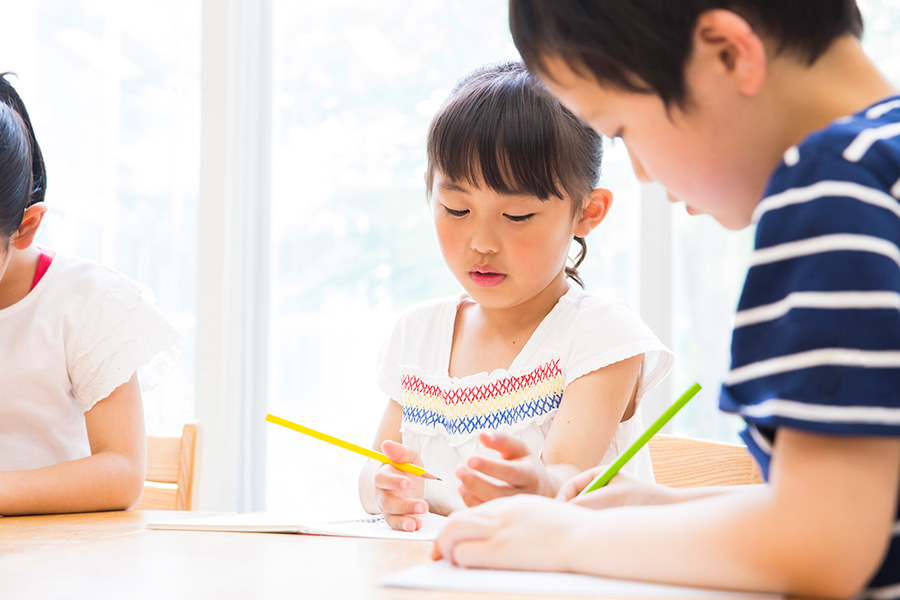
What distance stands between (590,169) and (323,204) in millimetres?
1164

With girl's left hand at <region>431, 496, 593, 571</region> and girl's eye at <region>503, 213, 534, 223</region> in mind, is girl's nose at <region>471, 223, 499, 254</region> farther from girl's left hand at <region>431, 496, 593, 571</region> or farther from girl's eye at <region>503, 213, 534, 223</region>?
girl's left hand at <region>431, 496, 593, 571</region>

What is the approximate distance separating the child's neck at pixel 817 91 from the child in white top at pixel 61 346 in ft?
2.88

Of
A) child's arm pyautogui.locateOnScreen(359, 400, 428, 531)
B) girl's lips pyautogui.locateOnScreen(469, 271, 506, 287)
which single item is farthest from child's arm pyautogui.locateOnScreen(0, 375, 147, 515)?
girl's lips pyautogui.locateOnScreen(469, 271, 506, 287)

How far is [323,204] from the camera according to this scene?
82.9 inches

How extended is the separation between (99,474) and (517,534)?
70cm

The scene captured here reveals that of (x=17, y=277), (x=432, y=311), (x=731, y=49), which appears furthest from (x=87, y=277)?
(x=731, y=49)

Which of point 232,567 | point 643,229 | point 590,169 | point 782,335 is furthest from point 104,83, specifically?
point 782,335

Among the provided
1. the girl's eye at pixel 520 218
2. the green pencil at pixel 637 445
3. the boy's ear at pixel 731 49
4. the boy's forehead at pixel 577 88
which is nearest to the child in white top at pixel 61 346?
the girl's eye at pixel 520 218

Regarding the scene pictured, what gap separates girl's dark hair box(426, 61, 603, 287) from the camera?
99 cm

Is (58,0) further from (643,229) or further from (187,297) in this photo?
(643,229)

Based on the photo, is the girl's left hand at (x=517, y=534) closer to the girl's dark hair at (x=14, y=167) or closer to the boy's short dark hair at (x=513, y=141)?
the boy's short dark hair at (x=513, y=141)

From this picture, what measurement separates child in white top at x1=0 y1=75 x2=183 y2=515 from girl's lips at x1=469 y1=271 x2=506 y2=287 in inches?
17.6

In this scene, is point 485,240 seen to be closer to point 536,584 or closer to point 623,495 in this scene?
point 623,495

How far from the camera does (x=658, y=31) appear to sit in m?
0.50
